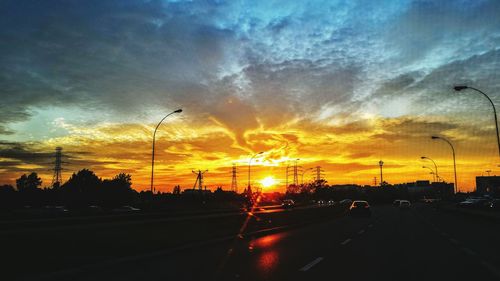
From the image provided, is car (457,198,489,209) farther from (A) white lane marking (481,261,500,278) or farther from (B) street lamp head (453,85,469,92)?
(A) white lane marking (481,261,500,278)

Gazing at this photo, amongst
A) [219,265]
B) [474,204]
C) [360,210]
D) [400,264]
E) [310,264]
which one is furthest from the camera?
[474,204]

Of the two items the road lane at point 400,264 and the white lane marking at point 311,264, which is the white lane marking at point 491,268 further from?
the white lane marking at point 311,264

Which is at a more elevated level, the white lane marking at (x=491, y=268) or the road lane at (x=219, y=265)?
the white lane marking at (x=491, y=268)

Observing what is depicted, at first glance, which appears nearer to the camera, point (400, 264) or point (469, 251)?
point (400, 264)

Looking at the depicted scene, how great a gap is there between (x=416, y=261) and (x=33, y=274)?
955cm

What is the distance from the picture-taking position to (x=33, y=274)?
998cm

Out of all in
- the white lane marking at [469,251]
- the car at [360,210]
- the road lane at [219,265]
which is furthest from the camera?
the car at [360,210]

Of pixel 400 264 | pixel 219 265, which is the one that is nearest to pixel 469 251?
pixel 400 264

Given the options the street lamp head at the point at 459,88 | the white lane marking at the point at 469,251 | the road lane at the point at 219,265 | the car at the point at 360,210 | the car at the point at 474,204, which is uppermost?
the street lamp head at the point at 459,88

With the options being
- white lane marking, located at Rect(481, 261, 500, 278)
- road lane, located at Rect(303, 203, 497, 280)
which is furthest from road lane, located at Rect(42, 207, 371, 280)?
white lane marking, located at Rect(481, 261, 500, 278)

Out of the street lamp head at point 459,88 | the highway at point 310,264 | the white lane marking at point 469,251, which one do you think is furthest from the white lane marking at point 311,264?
the street lamp head at point 459,88

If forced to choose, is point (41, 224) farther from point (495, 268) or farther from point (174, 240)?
point (495, 268)

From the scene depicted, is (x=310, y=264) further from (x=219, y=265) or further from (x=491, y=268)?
(x=491, y=268)

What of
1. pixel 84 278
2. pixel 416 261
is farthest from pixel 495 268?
pixel 84 278
